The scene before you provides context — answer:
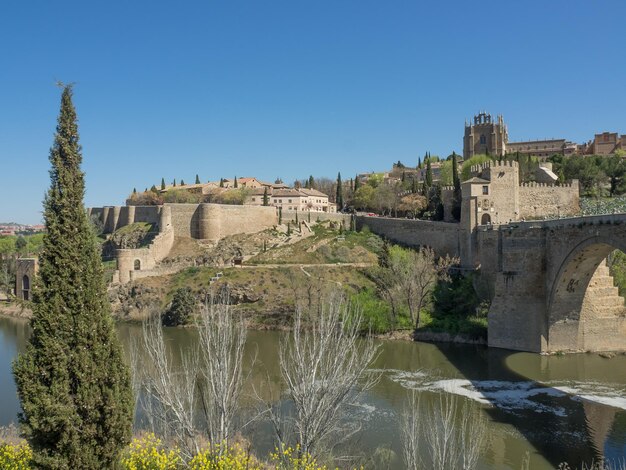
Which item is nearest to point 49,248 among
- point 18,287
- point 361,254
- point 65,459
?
point 65,459

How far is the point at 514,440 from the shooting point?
55.8 ft

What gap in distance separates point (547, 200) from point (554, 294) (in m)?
15.6

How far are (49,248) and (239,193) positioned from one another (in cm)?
5534

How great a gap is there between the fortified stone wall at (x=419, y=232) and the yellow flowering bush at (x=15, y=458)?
1289 inches

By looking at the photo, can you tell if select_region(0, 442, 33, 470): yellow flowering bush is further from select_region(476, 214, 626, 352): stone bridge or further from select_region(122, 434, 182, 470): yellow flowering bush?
select_region(476, 214, 626, 352): stone bridge

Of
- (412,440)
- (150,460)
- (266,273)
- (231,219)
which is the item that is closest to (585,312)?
(412,440)

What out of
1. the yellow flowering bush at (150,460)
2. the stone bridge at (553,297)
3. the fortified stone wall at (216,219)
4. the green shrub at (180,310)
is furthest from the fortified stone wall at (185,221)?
the yellow flowering bush at (150,460)

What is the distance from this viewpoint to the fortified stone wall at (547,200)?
39.3 metres

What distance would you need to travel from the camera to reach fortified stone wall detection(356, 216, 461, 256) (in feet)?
132

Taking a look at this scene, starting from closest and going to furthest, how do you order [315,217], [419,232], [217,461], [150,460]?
1. [217,461]
2. [150,460]
3. [419,232]
4. [315,217]

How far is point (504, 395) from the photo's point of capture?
21344 mm

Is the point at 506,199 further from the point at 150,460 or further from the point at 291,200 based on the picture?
the point at 150,460

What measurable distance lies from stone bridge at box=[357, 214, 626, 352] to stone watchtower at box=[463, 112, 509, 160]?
4548cm

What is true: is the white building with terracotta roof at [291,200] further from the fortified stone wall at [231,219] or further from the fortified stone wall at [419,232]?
the fortified stone wall at [419,232]
